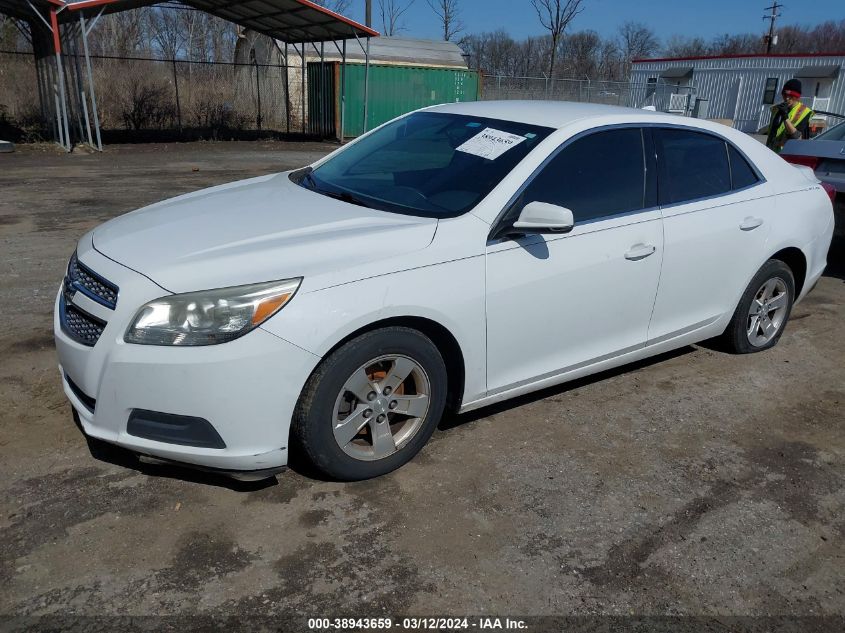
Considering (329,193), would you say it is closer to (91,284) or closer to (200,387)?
(91,284)

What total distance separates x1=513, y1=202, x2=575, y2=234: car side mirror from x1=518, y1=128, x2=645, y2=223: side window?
0.56ft

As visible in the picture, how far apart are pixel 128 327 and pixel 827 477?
335 centimetres

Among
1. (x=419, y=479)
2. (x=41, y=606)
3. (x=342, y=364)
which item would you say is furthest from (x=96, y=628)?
(x=419, y=479)

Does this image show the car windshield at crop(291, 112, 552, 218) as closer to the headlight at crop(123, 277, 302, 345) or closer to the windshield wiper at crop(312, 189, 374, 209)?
the windshield wiper at crop(312, 189, 374, 209)

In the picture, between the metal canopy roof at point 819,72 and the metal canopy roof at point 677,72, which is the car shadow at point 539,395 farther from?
the metal canopy roof at point 677,72

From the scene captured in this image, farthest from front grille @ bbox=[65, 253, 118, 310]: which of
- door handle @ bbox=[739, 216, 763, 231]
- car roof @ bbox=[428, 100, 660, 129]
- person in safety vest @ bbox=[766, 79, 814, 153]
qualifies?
person in safety vest @ bbox=[766, 79, 814, 153]

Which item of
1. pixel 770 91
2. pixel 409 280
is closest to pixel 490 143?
pixel 409 280

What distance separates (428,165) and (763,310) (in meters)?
2.66

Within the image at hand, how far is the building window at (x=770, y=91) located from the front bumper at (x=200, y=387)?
37.7 meters

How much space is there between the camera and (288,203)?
3639mm

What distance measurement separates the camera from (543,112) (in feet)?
13.0

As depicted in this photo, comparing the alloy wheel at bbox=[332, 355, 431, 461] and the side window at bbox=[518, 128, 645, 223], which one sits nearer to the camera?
the alloy wheel at bbox=[332, 355, 431, 461]

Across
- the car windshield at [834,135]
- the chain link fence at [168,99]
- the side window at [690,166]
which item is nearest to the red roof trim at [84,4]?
the chain link fence at [168,99]

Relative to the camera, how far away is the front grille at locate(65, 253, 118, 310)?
2.85 metres
